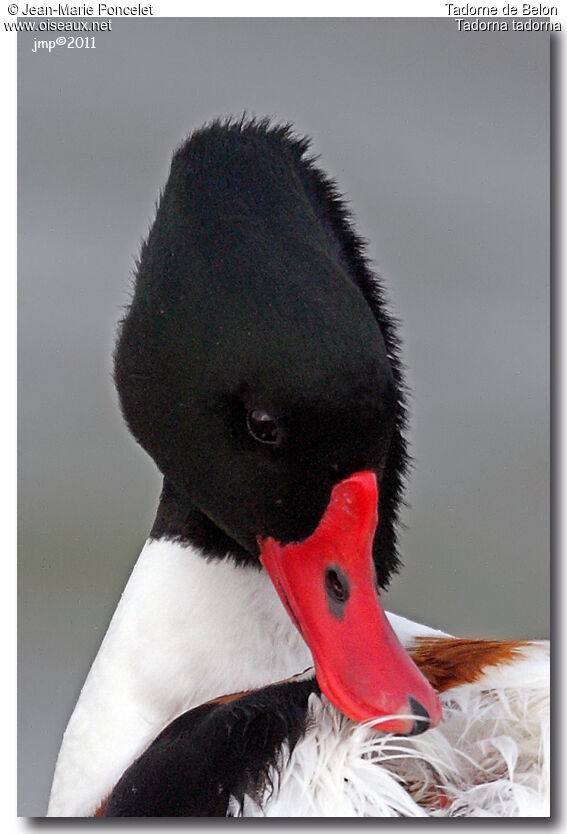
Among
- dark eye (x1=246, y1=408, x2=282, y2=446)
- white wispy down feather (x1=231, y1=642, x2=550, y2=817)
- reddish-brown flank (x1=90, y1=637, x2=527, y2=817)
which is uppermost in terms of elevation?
dark eye (x1=246, y1=408, x2=282, y2=446)

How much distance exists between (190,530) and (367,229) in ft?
1.33

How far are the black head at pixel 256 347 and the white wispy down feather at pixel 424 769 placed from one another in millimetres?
203

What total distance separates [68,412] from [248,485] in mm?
331

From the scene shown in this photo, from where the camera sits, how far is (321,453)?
3.90ft

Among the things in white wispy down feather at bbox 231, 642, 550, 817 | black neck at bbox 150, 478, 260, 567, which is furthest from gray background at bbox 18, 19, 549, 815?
white wispy down feather at bbox 231, 642, 550, 817

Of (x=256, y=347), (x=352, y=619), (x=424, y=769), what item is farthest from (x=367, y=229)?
(x=424, y=769)

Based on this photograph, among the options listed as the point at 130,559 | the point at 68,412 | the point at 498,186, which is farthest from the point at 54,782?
the point at 498,186

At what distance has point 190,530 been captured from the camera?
4.68 feet

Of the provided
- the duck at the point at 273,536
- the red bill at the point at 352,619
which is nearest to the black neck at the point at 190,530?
the duck at the point at 273,536

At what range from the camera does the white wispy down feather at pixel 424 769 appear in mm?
1188

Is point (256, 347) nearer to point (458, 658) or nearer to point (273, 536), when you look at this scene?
point (273, 536)

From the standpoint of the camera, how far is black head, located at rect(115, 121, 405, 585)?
3.81 feet

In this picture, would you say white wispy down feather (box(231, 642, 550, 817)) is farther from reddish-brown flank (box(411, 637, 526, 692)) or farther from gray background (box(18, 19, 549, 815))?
gray background (box(18, 19, 549, 815))

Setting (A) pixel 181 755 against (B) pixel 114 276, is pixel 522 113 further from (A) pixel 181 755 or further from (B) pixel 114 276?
(A) pixel 181 755
